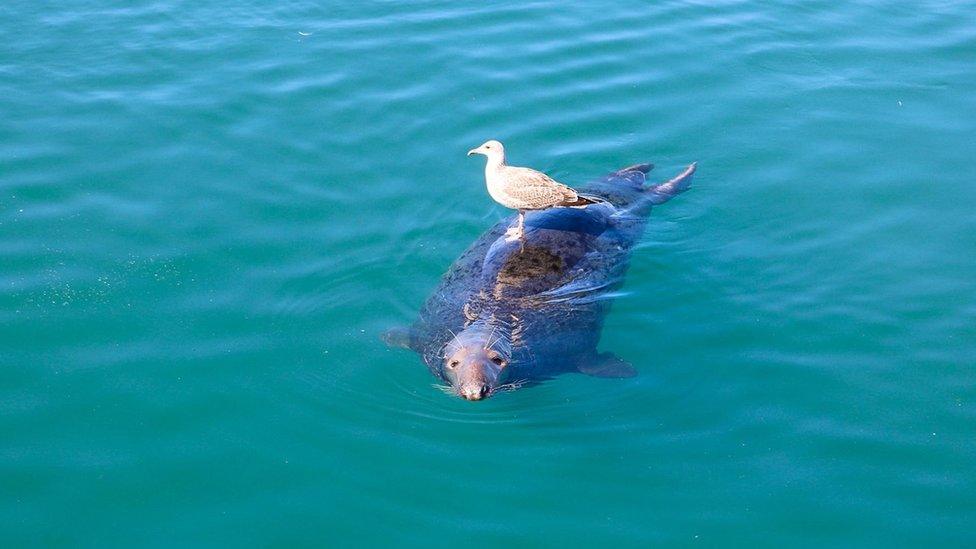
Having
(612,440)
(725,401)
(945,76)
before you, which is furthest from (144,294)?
(945,76)

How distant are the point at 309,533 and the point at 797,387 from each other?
410cm

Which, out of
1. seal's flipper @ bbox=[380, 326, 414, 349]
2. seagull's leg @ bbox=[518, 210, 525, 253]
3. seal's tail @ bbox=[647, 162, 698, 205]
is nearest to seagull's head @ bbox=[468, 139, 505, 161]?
seagull's leg @ bbox=[518, 210, 525, 253]

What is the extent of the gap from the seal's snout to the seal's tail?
12.7ft

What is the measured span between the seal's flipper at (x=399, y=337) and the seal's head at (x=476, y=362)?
378 millimetres

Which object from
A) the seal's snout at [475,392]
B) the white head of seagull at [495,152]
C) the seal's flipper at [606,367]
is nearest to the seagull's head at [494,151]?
the white head of seagull at [495,152]

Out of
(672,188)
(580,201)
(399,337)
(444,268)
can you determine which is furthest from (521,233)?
(672,188)

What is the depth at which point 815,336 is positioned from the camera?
8289 mm

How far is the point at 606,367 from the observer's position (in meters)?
7.56

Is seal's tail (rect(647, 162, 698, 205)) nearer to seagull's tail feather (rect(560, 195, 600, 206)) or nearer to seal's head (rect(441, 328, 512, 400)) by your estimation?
seagull's tail feather (rect(560, 195, 600, 206))

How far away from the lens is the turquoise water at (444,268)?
6520 millimetres

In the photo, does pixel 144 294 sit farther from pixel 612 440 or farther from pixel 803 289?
pixel 803 289

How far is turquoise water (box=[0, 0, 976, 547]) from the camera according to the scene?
6520 millimetres

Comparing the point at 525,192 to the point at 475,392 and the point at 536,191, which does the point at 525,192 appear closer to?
the point at 536,191

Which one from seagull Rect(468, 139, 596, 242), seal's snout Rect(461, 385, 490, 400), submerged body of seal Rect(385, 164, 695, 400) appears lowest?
seal's snout Rect(461, 385, 490, 400)
